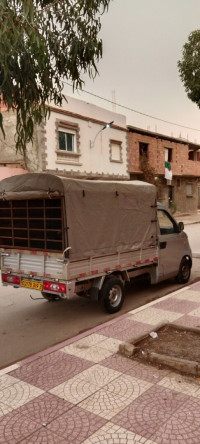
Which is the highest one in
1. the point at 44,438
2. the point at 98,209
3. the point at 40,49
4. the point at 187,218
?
the point at 40,49

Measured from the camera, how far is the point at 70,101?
63.5 ft

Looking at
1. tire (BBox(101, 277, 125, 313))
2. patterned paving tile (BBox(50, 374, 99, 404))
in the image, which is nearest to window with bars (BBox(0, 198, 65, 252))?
tire (BBox(101, 277, 125, 313))

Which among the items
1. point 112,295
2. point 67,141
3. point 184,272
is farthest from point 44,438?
point 67,141

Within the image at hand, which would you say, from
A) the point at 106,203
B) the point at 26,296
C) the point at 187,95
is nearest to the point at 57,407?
the point at 106,203

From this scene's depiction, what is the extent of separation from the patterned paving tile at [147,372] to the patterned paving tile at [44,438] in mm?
1302

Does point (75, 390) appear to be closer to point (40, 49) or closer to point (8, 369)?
point (8, 369)

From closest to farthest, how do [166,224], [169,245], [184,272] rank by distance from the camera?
1. [169,245]
2. [166,224]
3. [184,272]

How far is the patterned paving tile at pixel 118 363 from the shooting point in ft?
14.4

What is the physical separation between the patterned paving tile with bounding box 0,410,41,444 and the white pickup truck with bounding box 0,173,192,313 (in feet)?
7.65

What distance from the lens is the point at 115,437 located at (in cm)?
312

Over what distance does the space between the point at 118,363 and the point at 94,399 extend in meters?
0.85

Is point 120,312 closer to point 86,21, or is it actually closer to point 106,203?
point 106,203

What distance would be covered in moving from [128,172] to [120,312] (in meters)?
18.4

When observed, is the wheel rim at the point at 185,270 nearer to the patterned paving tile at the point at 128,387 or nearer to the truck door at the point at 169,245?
the truck door at the point at 169,245
